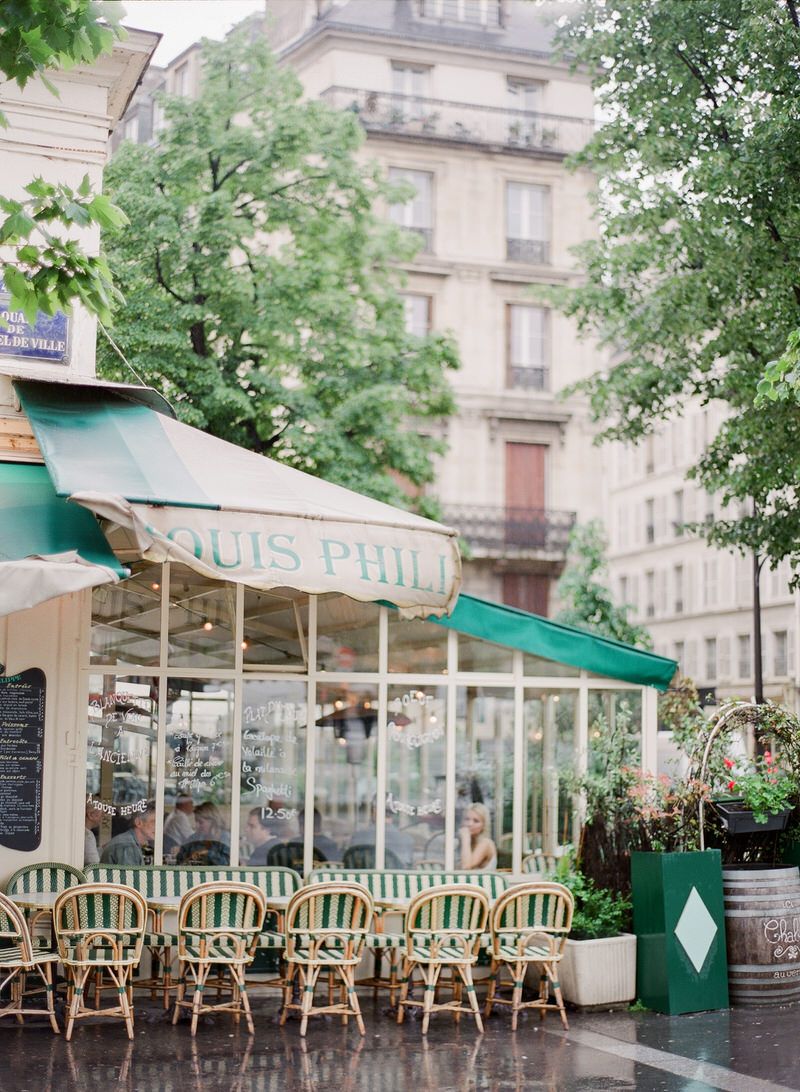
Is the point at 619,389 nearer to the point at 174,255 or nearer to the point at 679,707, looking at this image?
the point at 679,707

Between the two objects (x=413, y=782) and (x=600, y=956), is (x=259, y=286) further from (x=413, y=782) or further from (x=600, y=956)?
(x=600, y=956)

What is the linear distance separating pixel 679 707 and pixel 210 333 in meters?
9.36

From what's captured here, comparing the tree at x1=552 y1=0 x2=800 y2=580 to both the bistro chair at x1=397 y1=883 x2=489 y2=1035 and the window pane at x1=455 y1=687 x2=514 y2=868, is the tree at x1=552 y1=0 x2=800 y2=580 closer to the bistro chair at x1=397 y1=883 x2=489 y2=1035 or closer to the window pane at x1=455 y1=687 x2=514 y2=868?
the window pane at x1=455 y1=687 x2=514 y2=868

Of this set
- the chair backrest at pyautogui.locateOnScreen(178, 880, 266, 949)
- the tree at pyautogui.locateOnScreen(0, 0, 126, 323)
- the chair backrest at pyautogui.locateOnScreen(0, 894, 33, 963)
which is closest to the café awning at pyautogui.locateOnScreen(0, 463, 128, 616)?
the tree at pyautogui.locateOnScreen(0, 0, 126, 323)

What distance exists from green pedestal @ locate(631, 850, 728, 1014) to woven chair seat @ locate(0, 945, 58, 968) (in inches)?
169

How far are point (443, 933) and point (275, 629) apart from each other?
9.90 feet

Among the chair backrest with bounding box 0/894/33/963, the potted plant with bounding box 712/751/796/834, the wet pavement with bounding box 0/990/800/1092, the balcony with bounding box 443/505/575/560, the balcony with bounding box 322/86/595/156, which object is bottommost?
the wet pavement with bounding box 0/990/800/1092

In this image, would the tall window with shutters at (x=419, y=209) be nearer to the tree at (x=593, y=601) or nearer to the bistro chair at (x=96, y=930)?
the tree at (x=593, y=601)

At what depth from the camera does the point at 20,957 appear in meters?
9.18

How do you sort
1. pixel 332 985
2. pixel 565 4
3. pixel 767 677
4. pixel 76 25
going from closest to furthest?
pixel 76 25, pixel 332 985, pixel 565 4, pixel 767 677

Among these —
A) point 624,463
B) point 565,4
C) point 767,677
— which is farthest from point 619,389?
point 624,463

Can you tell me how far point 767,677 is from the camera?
137 ft

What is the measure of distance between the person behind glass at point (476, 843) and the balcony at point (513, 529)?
2382cm

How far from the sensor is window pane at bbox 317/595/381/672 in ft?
38.5
